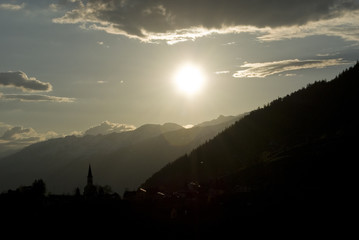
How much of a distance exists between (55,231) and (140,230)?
17252 mm

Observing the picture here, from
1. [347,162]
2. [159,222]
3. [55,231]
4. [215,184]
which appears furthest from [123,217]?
[347,162]

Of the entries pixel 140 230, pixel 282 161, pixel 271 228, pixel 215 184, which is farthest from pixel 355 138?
pixel 140 230

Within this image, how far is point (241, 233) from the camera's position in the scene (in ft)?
269

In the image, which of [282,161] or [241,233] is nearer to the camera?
[241,233]

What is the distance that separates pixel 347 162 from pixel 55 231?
9371 cm

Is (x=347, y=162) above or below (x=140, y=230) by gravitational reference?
above

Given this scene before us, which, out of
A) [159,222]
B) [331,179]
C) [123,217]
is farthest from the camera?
[331,179]

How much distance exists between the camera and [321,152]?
16962 centimetres

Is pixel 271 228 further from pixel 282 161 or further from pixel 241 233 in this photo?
pixel 282 161

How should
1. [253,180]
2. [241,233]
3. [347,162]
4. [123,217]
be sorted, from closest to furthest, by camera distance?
[241,233] < [123,217] < [347,162] < [253,180]

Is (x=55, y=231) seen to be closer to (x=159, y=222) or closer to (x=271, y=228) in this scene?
(x=159, y=222)

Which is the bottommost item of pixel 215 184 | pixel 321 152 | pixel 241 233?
pixel 241 233

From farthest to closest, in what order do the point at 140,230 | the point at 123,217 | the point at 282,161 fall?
1. the point at 282,161
2. the point at 123,217
3. the point at 140,230

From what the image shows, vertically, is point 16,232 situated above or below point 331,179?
below
